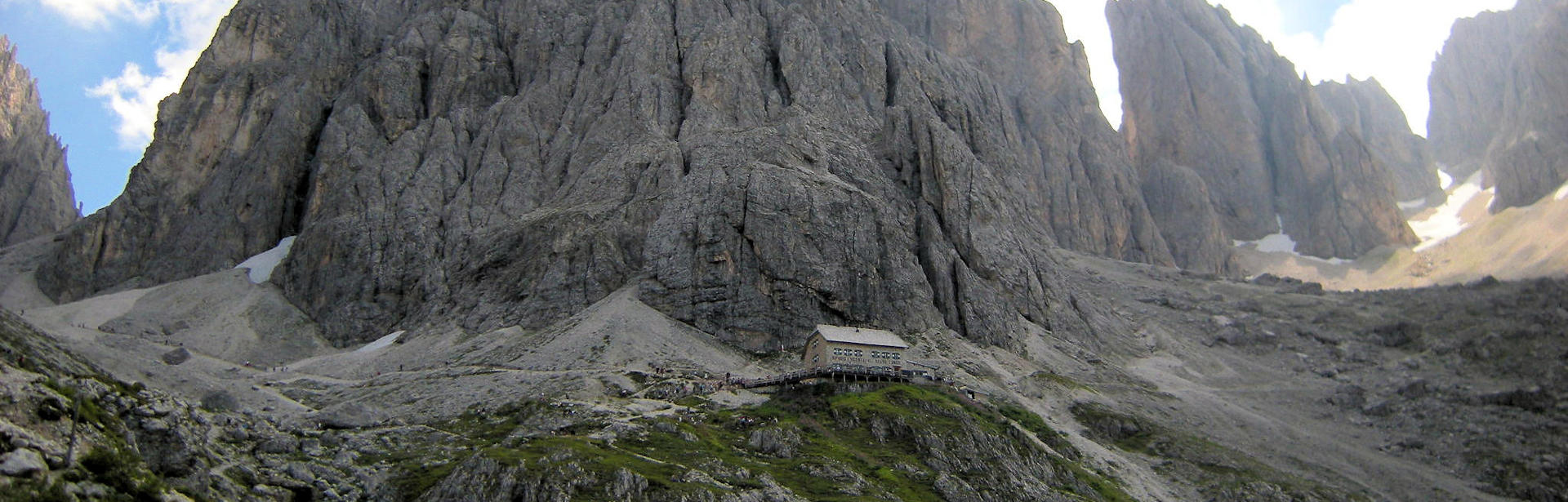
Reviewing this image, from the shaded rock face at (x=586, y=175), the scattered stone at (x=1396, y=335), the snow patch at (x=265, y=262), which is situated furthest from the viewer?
the snow patch at (x=265, y=262)

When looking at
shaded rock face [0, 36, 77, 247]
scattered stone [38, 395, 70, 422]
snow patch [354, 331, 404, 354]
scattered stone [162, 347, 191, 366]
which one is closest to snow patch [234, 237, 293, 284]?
snow patch [354, 331, 404, 354]

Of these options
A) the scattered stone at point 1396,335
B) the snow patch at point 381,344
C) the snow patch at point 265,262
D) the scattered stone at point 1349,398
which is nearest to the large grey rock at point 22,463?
the snow patch at point 381,344

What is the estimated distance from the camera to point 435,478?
187ft

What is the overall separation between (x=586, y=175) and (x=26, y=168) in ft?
398

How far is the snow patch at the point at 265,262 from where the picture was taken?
12925 centimetres

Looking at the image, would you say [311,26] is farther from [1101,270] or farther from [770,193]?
[1101,270]

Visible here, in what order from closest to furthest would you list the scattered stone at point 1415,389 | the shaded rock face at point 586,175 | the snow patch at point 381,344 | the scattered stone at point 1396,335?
the scattered stone at point 1415,389
the snow patch at point 381,344
the shaded rock face at point 586,175
the scattered stone at point 1396,335

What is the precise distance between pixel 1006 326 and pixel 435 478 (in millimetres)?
69055

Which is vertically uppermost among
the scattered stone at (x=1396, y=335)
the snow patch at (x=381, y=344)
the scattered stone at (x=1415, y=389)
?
the scattered stone at (x=1396, y=335)

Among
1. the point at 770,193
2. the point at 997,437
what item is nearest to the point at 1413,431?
the point at 997,437

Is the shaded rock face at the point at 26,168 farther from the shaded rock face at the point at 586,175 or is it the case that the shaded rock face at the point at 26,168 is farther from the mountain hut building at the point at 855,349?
the mountain hut building at the point at 855,349

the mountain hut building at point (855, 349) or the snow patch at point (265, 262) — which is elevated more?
the snow patch at point (265, 262)

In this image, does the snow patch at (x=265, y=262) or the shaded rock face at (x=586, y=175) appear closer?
the shaded rock face at (x=586, y=175)

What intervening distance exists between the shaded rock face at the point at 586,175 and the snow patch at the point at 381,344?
3.45 m
